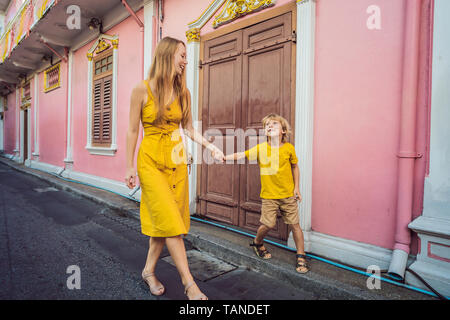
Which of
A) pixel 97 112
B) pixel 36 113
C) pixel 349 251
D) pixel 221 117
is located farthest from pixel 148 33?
pixel 36 113

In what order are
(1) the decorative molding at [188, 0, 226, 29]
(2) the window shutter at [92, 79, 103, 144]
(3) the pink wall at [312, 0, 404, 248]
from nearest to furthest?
(3) the pink wall at [312, 0, 404, 248] → (1) the decorative molding at [188, 0, 226, 29] → (2) the window shutter at [92, 79, 103, 144]

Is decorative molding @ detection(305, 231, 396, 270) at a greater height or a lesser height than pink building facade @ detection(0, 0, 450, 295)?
A: lesser

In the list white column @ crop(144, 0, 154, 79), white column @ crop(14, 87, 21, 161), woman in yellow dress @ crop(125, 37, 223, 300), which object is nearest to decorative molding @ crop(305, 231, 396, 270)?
woman in yellow dress @ crop(125, 37, 223, 300)

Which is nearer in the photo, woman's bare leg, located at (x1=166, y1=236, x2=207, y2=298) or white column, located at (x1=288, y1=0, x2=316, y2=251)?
woman's bare leg, located at (x1=166, y1=236, x2=207, y2=298)

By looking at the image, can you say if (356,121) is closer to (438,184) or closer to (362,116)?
(362,116)

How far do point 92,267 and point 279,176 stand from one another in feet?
6.84

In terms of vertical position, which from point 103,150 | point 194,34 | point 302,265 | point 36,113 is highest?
point 194,34

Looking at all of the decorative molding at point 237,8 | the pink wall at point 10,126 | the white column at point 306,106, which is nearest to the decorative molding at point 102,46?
the decorative molding at point 237,8

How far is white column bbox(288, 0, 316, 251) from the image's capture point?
3.18m

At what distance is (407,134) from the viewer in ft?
8.16

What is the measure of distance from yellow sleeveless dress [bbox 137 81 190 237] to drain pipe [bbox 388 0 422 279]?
187cm

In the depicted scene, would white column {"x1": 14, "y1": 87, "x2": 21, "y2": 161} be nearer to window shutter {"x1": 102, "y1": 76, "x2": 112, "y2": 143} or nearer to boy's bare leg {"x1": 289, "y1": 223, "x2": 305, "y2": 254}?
window shutter {"x1": 102, "y1": 76, "x2": 112, "y2": 143}

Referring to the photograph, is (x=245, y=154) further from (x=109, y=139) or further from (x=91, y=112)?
(x=91, y=112)

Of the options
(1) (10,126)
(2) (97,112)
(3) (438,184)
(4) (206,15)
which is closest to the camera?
(3) (438,184)
